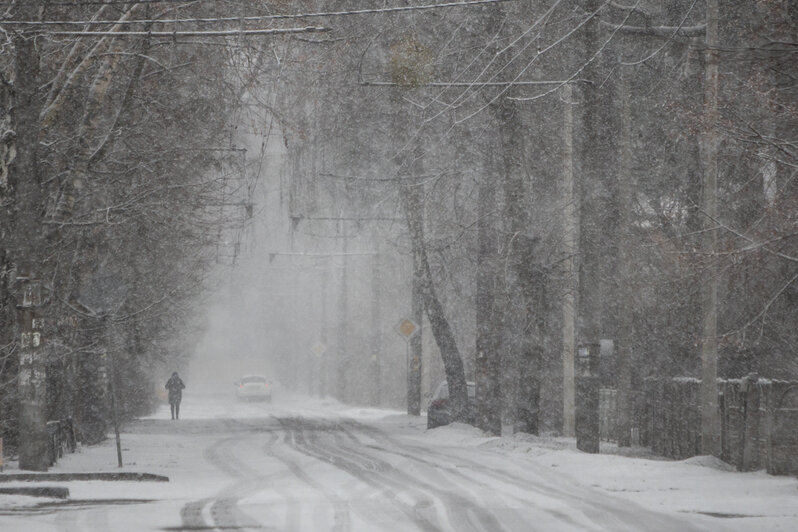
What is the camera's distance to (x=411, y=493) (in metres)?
14.7

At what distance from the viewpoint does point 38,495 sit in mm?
13781

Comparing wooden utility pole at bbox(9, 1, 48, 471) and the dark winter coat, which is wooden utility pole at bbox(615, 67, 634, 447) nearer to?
wooden utility pole at bbox(9, 1, 48, 471)

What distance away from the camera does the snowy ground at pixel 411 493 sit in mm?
11820

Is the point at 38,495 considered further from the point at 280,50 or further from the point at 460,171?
the point at 460,171

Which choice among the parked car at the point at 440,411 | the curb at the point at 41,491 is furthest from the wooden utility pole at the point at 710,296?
the parked car at the point at 440,411

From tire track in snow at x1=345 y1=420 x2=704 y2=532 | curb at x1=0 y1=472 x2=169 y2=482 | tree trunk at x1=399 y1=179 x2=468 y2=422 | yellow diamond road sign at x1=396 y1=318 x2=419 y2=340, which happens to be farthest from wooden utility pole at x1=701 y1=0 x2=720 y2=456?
yellow diamond road sign at x1=396 y1=318 x2=419 y2=340

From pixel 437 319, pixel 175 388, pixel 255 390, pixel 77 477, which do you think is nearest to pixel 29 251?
pixel 77 477

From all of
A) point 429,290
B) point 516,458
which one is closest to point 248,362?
point 429,290

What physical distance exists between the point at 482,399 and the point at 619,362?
13.7 feet

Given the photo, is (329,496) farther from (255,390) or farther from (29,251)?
(255,390)

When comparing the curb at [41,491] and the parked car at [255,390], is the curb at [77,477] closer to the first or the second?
the curb at [41,491]

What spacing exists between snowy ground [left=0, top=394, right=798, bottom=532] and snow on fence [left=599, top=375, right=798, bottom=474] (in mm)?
488

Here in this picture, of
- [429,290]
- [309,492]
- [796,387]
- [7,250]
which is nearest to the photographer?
[309,492]

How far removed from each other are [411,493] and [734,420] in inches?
259
